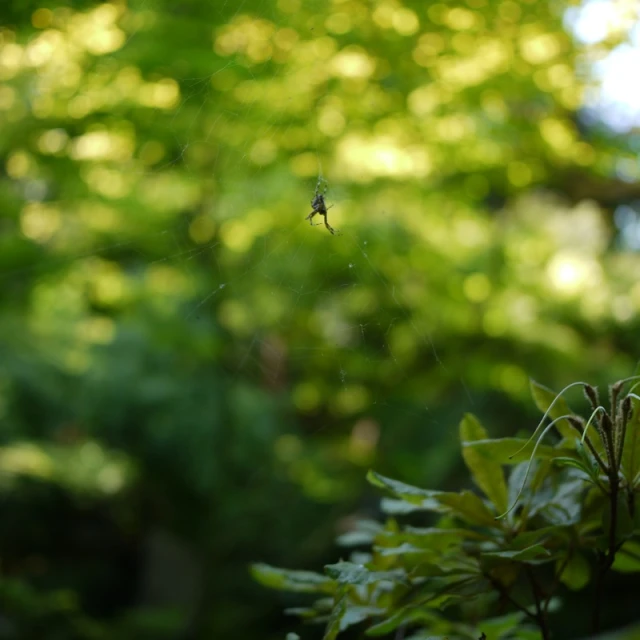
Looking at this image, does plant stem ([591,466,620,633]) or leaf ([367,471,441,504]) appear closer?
plant stem ([591,466,620,633])

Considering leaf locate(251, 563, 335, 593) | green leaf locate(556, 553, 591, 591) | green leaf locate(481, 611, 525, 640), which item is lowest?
green leaf locate(481, 611, 525, 640)

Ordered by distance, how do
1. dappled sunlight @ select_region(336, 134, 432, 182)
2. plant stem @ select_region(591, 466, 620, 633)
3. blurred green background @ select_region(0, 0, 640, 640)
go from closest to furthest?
plant stem @ select_region(591, 466, 620, 633) < blurred green background @ select_region(0, 0, 640, 640) < dappled sunlight @ select_region(336, 134, 432, 182)

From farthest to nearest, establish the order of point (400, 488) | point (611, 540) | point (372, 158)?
point (372, 158) → point (400, 488) → point (611, 540)

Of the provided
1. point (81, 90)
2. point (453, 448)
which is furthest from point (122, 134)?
point (453, 448)

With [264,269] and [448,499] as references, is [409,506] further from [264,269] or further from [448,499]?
[264,269]

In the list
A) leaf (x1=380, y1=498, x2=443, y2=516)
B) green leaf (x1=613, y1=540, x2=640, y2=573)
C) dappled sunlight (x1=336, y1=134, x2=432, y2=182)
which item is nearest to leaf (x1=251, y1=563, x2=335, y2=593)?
leaf (x1=380, y1=498, x2=443, y2=516)

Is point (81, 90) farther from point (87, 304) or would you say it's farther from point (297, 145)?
point (87, 304)

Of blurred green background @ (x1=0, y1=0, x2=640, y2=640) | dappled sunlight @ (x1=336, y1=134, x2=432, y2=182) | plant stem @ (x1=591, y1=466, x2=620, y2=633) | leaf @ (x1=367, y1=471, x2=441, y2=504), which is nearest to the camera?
plant stem @ (x1=591, y1=466, x2=620, y2=633)

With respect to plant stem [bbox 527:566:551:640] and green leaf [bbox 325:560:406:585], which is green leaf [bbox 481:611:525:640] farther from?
green leaf [bbox 325:560:406:585]

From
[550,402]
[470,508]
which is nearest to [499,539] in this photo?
[470,508]
